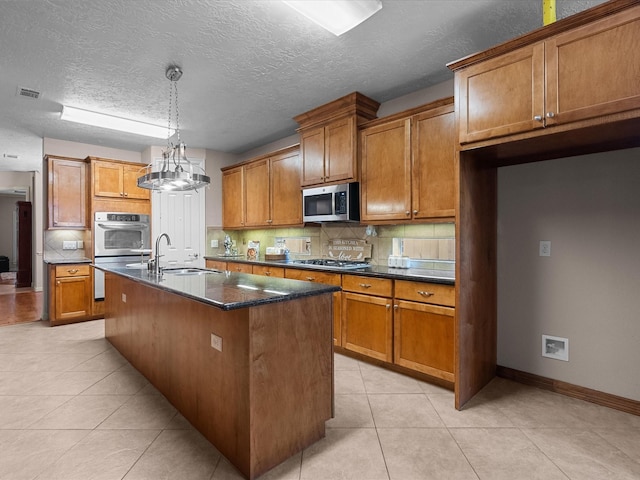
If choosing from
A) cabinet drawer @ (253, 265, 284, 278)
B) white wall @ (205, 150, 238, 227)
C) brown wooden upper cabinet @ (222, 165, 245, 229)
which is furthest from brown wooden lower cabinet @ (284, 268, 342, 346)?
white wall @ (205, 150, 238, 227)

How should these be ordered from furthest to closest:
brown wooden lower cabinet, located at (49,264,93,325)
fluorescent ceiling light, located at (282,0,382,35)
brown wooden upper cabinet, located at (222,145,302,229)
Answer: brown wooden lower cabinet, located at (49,264,93,325)
brown wooden upper cabinet, located at (222,145,302,229)
fluorescent ceiling light, located at (282,0,382,35)

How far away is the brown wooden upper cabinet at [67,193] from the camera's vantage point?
4855 millimetres

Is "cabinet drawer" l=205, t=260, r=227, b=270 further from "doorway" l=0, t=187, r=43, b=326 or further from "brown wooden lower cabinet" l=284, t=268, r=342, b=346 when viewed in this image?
"doorway" l=0, t=187, r=43, b=326

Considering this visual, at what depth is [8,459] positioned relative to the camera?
6.13 ft

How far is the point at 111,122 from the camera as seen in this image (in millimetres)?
4098

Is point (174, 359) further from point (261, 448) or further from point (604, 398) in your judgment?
point (604, 398)

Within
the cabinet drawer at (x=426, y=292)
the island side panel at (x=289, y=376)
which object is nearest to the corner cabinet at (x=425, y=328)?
the cabinet drawer at (x=426, y=292)

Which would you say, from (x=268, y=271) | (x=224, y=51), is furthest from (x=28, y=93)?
(x=268, y=271)

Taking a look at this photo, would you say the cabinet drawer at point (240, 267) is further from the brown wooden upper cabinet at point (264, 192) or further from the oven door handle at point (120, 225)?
the oven door handle at point (120, 225)

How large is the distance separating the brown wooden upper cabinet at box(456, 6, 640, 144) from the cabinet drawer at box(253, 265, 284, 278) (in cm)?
243

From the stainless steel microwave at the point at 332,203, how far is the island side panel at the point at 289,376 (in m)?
1.68

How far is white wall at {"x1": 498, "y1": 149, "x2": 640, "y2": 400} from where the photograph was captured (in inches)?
92.7

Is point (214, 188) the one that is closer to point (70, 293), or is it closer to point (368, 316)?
point (70, 293)

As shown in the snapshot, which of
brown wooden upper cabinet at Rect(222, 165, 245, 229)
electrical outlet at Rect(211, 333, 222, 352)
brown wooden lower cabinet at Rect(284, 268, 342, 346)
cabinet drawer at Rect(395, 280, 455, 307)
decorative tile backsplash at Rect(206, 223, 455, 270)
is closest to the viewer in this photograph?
electrical outlet at Rect(211, 333, 222, 352)
